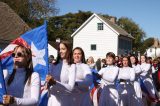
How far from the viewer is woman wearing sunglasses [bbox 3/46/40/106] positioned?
523 centimetres

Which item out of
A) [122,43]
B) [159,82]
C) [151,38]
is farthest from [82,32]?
[151,38]

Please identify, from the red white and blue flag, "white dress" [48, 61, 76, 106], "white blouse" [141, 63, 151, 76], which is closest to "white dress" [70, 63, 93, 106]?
"white dress" [48, 61, 76, 106]

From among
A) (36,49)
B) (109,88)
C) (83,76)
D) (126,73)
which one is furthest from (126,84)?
(36,49)

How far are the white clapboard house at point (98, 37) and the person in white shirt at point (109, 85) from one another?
4468 cm

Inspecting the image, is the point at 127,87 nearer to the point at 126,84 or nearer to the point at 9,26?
the point at 126,84

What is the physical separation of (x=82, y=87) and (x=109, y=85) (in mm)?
3494

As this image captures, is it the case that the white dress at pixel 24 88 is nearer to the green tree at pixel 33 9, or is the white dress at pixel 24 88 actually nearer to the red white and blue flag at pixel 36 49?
the red white and blue flag at pixel 36 49

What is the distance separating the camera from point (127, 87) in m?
14.3

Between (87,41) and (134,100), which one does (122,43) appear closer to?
(87,41)

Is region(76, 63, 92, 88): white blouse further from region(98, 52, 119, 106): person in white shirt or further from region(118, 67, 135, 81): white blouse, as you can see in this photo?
region(118, 67, 135, 81): white blouse

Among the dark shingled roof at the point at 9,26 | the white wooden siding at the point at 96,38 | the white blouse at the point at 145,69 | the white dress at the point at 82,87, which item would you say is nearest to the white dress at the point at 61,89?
the white dress at the point at 82,87

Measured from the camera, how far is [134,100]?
14.5 m

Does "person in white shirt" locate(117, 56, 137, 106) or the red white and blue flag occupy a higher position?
the red white and blue flag

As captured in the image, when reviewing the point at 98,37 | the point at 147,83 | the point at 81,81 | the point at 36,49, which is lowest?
the point at 147,83
